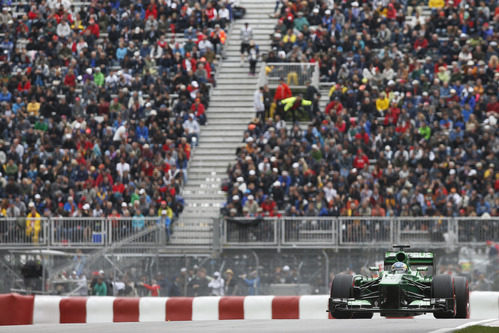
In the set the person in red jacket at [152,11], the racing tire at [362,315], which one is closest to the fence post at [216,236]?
the racing tire at [362,315]

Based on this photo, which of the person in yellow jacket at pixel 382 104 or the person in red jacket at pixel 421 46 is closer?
the person in yellow jacket at pixel 382 104

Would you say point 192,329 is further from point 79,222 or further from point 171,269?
point 79,222

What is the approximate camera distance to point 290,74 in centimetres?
3997

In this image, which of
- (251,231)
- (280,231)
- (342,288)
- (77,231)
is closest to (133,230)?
(77,231)

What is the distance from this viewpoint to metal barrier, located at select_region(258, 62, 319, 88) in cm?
3975

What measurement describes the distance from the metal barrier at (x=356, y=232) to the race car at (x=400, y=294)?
12.1m

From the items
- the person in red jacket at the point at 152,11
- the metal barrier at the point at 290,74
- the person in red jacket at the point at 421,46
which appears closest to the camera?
the person in red jacket at the point at 421,46

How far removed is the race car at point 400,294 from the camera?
51.1 feet

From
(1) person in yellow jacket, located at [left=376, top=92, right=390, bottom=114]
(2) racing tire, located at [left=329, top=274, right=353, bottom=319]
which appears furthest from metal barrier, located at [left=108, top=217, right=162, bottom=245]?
(2) racing tire, located at [left=329, top=274, right=353, bottom=319]

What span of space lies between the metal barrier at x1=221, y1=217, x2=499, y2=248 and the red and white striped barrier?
31.1 feet

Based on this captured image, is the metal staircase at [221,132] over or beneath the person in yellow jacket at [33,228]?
over

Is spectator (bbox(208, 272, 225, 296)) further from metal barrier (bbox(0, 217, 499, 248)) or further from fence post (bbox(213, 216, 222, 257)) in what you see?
fence post (bbox(213, 216, 222, 257))

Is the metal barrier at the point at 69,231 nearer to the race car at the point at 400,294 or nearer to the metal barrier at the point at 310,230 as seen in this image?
the metal barrier at the point at 310,230

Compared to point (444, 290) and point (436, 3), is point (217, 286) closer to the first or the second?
point (444, 290)
